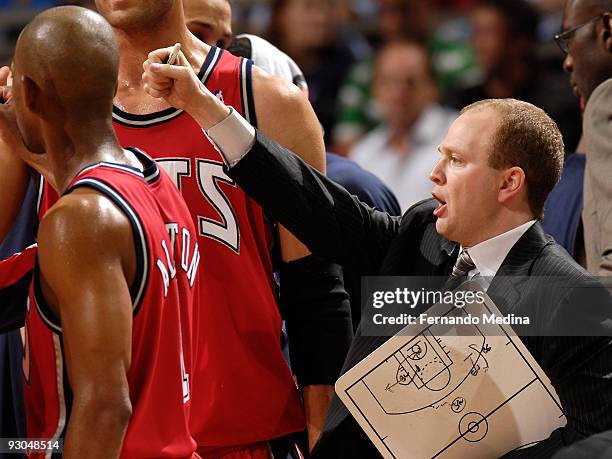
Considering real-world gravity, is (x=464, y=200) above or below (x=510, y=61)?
above

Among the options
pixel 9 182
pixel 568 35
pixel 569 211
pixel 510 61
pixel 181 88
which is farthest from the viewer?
pixel 510 61

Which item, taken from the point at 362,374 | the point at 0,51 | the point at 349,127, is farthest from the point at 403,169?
the point at 362,374

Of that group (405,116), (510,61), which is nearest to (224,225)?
(510,61)

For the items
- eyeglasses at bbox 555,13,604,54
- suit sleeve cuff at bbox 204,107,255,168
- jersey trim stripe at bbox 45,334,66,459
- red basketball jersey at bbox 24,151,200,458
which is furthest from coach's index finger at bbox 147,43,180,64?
eyeglasses at bbox 555,13,604,54

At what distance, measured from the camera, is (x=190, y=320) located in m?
2.30

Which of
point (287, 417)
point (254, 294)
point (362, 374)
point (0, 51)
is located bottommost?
point (0, 51)

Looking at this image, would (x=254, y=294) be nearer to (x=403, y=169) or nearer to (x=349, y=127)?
(x=403, y=169)

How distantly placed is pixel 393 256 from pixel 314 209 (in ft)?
0.73

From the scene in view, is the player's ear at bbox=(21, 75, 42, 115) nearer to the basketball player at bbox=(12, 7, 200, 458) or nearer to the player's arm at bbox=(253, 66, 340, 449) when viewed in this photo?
the basketball player at bbox=(12, 7, 200, 458)

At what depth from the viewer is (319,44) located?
6.89 metres

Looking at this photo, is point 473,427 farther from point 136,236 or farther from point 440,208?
point 136,236

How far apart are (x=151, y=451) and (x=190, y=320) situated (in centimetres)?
31

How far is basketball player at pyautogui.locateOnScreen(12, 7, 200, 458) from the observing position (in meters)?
1.94

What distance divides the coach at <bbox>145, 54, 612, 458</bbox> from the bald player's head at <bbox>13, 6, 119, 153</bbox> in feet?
0.82
